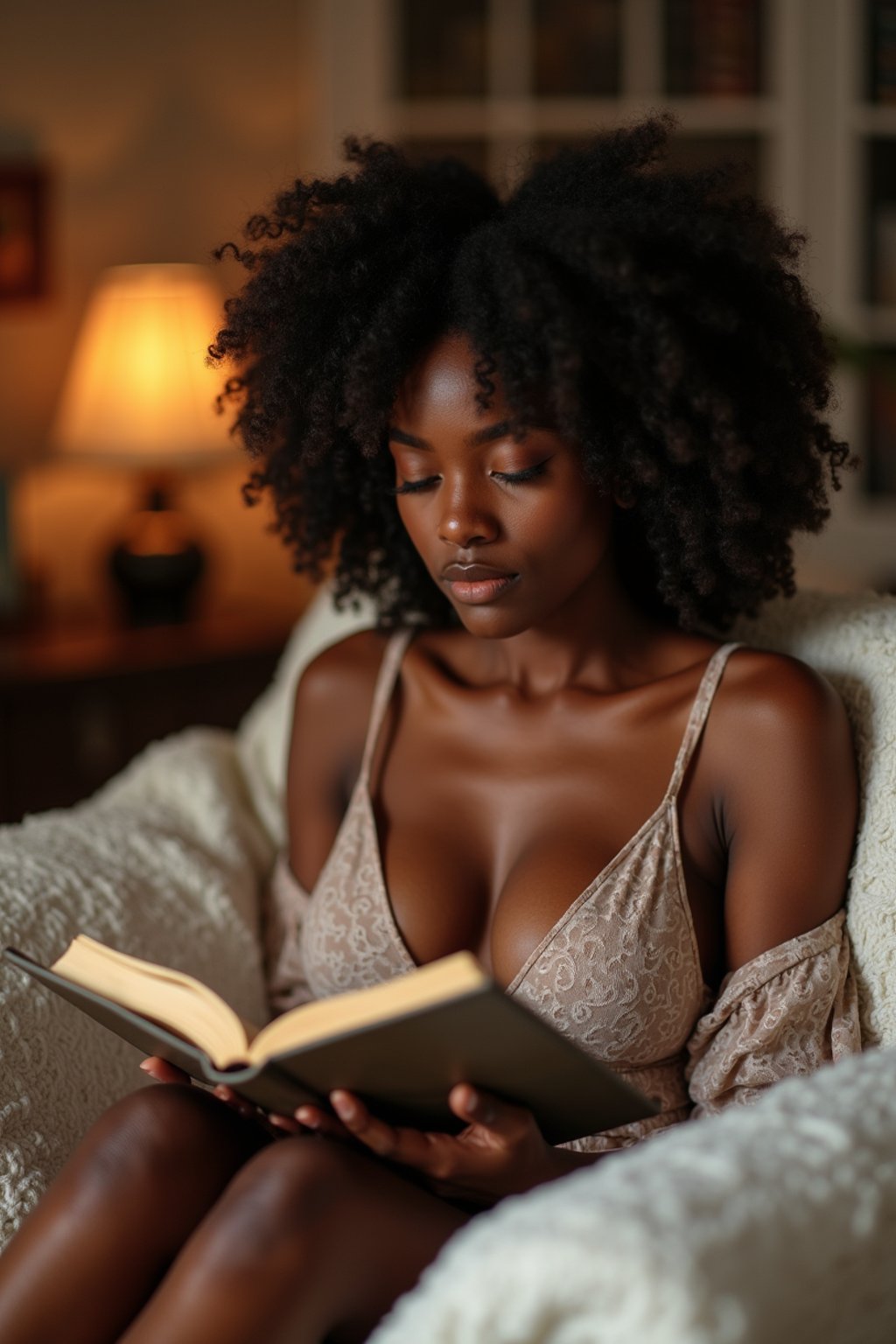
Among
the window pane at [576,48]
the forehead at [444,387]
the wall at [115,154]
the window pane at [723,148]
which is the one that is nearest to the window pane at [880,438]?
the window pane at [723,148]

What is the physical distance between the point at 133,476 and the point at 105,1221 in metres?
2.31

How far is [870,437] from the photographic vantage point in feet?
11.0

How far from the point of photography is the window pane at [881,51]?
10.2 feet

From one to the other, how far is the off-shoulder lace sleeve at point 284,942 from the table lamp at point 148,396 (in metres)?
1.42

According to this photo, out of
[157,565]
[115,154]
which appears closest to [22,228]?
[115,154]

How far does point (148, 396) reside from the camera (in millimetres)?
2910

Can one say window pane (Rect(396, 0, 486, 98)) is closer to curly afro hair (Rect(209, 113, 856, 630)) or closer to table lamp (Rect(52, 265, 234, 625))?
table lamp (Rect(52, 265, 234, 625))

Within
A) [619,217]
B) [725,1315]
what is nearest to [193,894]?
[619,217]

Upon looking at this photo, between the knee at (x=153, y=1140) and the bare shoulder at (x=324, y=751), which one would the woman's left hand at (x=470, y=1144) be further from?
the bare shoulder at (x=324, y=751)

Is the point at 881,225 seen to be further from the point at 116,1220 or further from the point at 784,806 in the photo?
the point at 116,1220

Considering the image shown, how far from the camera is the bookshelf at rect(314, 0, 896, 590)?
122 inches

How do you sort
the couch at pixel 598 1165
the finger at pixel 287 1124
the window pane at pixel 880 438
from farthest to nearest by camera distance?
the window pane at pixel 880 438, the finger at pixel 287 1124, the couch at pixel 598 1165

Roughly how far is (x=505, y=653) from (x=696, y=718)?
0.23 metres

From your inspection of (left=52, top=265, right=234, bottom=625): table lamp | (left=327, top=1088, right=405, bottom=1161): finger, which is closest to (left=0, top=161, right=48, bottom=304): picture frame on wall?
(left=52, top=265, right=234, bottom=625): table lamp
